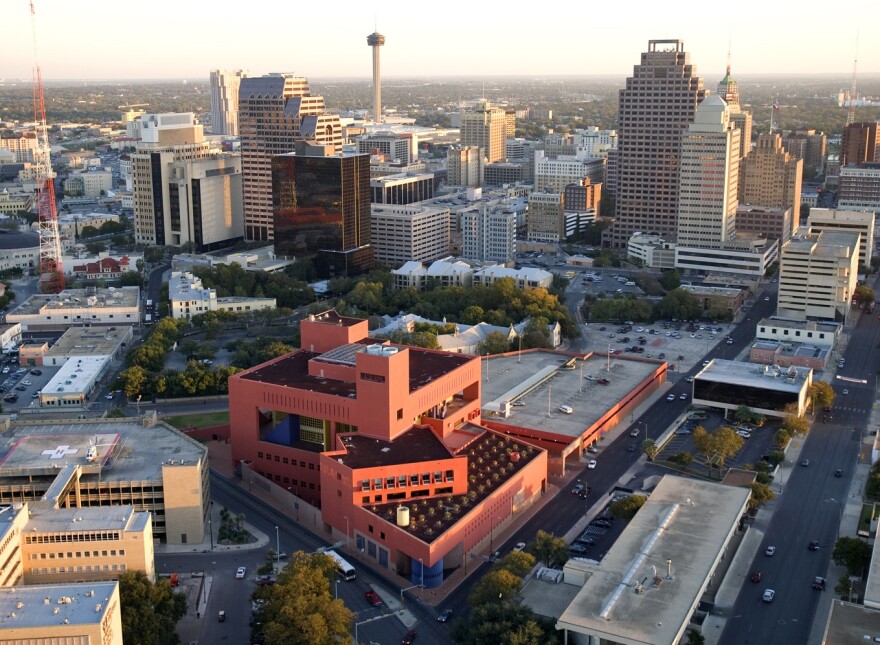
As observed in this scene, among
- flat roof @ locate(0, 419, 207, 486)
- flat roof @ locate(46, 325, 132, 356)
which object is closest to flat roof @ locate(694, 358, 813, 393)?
flat roof @ locate(0, 419, 207, 486)

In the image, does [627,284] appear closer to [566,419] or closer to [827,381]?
[827,381]

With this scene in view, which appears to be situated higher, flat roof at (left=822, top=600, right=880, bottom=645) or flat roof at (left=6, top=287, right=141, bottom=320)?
flat roof at (left=6, top=287, right=141, bottom=320)

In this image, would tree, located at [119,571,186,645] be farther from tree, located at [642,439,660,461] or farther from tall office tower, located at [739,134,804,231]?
tall office tower, located at [739,134,804,231]

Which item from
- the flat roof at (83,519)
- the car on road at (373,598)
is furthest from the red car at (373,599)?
the flat roof at (83,519)

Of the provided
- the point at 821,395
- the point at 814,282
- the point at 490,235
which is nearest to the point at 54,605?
the point at 821,395

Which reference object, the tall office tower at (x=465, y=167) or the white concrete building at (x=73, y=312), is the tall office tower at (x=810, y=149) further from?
the white concrete building at (x=73, y=312)

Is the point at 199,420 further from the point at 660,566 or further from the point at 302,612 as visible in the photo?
the point at 660,566

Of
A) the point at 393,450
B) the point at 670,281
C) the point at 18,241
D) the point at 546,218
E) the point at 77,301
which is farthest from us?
the point at 546,218
